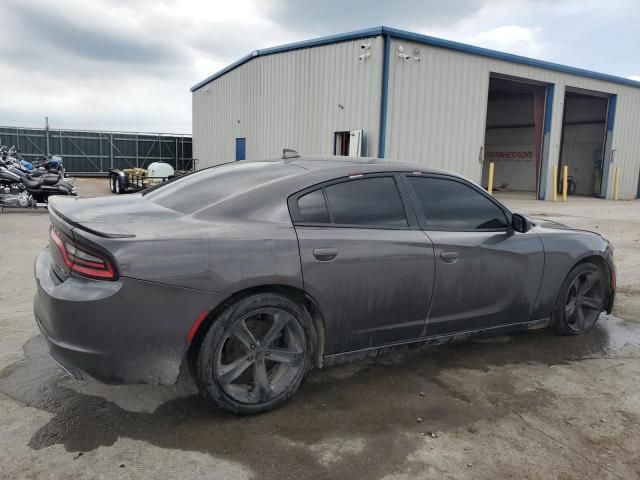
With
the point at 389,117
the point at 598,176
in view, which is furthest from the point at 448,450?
the point at 598,176

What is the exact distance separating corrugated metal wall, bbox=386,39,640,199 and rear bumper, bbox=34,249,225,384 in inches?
497

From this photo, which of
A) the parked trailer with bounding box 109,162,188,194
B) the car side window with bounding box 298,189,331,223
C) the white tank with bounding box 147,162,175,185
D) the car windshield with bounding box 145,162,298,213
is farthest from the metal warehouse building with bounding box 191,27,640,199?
the car side window with bounding box 298,189,331,223

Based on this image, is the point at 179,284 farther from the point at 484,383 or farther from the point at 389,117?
the point at 389,117

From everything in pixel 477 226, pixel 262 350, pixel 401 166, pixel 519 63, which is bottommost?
pixel 262 350

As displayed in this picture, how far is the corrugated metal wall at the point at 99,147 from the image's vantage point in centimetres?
2555

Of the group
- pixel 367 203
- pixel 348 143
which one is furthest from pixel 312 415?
pixel 348 143

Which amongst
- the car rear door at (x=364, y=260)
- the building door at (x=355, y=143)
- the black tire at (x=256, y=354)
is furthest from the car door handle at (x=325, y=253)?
the building door at (x=355, y=143)

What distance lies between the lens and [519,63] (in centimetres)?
1727

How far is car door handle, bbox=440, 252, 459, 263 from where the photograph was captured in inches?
132

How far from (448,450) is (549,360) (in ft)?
5.46

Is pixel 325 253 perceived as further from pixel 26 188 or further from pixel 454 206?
pixel 26 188

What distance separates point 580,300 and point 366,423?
2.49 meters

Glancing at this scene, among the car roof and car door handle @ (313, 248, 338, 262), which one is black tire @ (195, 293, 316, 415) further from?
the car roof

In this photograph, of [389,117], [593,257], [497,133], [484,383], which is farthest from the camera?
[497,133]
